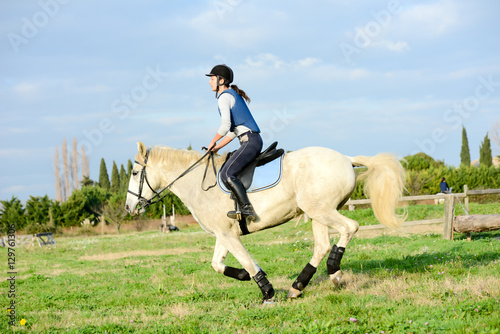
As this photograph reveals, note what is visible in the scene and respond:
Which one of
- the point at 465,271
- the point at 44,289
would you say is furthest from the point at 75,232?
the point at 465,271

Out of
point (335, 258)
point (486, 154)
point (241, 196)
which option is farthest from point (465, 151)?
point (241, 196)

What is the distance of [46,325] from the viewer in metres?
5.79

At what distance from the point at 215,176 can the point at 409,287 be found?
3.14 metres

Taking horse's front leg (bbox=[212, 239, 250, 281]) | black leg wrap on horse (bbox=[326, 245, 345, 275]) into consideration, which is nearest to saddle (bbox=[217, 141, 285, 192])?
horse's front leg (bbox=[212, 239, 250, 281])

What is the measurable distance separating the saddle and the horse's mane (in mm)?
625

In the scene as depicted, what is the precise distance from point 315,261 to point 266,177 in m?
1.39

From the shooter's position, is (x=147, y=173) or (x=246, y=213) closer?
(x=246, y=213)

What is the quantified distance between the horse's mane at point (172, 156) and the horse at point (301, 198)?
0.05 ft

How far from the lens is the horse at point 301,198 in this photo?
20.4 ft

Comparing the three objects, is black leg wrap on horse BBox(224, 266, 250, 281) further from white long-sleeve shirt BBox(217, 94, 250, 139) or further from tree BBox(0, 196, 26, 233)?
tree BBox(0, 196, 26, 233)

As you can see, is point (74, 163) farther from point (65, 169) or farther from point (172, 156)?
point (172, 156)

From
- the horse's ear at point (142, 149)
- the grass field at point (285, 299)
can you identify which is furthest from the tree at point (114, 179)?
the horse's ear at point (142, 149)

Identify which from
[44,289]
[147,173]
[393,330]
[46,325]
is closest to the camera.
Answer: [393,330]

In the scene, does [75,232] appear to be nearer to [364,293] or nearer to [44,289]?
[44,289]
